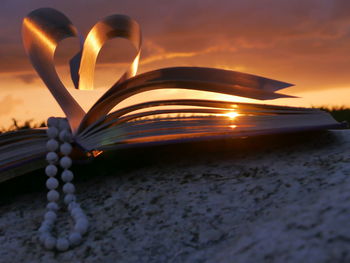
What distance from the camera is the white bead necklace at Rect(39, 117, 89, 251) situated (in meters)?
1.55

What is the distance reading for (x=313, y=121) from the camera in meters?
2.24

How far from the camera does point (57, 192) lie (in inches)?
73.8

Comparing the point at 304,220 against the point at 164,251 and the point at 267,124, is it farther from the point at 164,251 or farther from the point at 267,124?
the point at 267,124

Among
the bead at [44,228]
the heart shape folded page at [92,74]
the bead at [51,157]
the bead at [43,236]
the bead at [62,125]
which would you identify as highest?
the heart shape folded page at [92,74]

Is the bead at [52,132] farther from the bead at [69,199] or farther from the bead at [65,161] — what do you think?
the bead at [69,199]

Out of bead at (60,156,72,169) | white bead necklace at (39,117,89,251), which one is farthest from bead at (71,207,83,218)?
bead at (60,156,72,169)

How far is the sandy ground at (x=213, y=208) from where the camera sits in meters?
1.17

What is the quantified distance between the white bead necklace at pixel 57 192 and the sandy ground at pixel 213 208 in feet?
0.13

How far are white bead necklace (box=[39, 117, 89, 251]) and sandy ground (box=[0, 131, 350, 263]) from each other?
38 millimetres

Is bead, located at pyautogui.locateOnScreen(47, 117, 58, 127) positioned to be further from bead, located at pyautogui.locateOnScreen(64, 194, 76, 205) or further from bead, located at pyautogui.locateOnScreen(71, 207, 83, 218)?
bead, located at pyautogui.locateOnScreen(71, 207, 83, 218)

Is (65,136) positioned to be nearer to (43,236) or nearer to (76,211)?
(76,211)

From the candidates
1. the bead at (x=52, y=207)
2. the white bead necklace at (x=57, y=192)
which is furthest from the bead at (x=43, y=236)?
the bead at (x=52, y=207)

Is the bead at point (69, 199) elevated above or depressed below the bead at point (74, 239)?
above

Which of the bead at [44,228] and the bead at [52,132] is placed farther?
the bead at [52,132]
